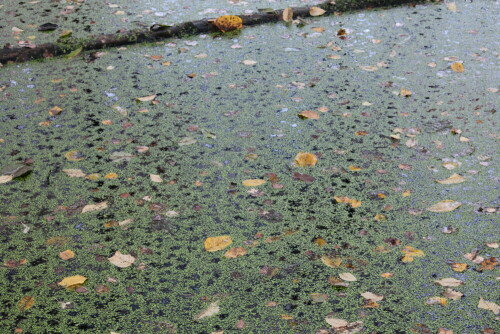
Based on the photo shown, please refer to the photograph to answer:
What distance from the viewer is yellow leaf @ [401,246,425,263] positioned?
185 centimetres

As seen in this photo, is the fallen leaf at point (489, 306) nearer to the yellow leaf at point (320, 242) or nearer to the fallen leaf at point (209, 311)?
the yellow leaf at point (320, 242)

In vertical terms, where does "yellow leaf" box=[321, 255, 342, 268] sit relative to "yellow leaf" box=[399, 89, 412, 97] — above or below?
below

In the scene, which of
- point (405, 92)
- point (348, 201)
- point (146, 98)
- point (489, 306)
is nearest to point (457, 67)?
point (405, 92)

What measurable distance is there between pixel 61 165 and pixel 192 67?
3.66 ft

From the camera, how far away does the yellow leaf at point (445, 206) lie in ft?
6.85

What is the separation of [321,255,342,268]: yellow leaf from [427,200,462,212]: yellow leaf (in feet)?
1.54

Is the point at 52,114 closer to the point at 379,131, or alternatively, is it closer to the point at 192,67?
the point at 192,67

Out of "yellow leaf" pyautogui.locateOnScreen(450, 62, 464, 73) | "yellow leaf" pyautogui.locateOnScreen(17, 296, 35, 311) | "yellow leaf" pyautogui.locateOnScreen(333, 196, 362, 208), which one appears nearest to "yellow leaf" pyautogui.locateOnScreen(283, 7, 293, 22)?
"yellow leaf" pyautogui.locateOnScreen(450, 62, 464, 73)

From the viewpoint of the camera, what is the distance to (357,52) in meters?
3.37

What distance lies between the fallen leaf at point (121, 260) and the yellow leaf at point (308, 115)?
1195 millimetres

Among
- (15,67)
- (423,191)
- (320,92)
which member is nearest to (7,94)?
(15,67)

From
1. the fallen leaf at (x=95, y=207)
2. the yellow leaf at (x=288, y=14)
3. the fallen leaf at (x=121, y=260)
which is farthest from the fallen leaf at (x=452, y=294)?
the yellow leaf at (x=288, y=14)

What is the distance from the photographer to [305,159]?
2381 millimetres

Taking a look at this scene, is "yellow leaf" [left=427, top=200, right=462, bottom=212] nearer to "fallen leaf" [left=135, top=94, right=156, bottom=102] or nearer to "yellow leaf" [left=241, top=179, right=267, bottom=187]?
"yellow leaf" [left=241, top=179, right=267, bottom=187]
